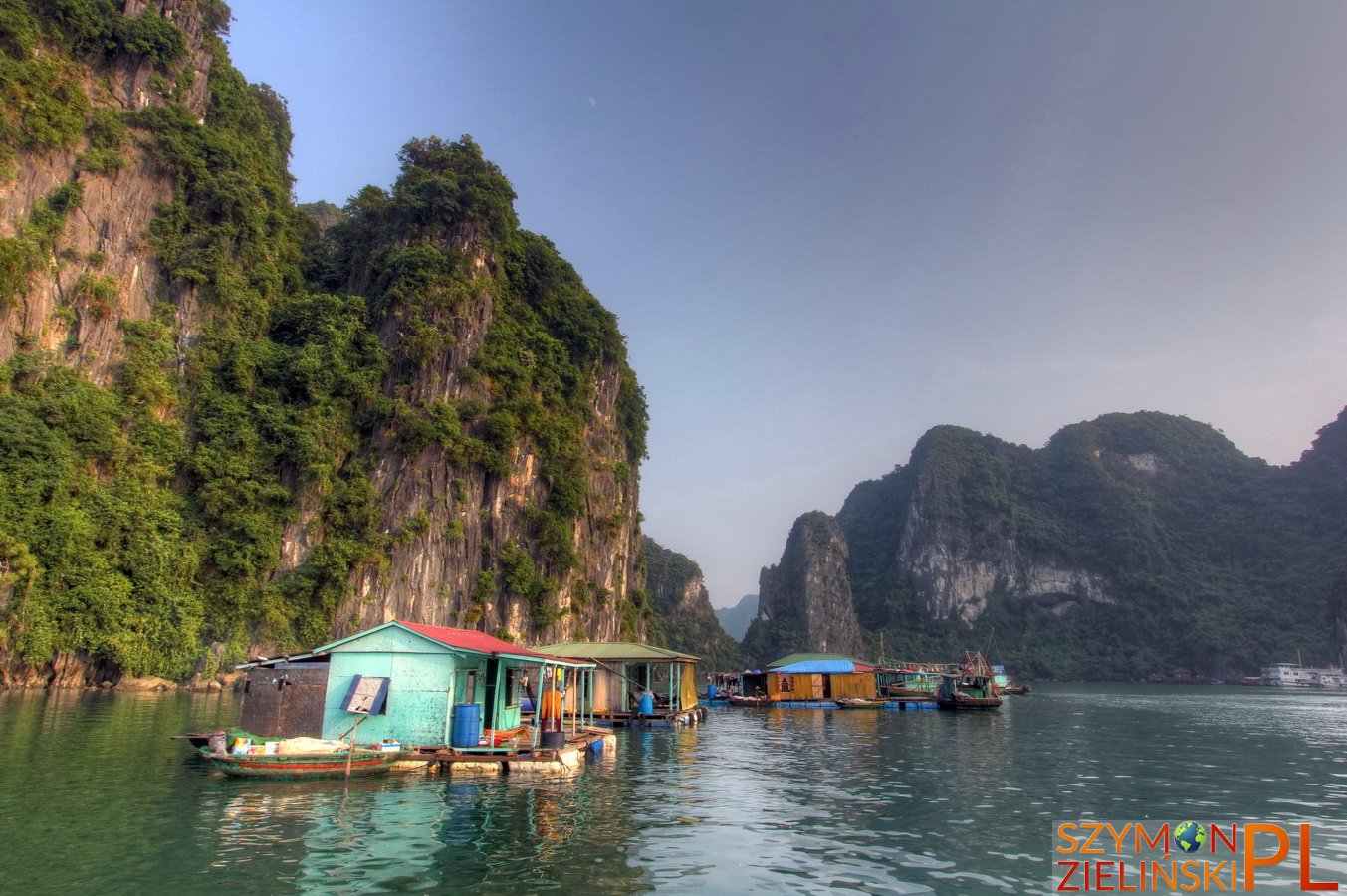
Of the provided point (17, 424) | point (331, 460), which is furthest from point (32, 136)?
point (331, 460)

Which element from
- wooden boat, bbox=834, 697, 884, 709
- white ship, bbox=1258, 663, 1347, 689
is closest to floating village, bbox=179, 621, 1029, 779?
wooden boat, bbox=834, 697, 884, 709

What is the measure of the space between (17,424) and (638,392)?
4918 cm

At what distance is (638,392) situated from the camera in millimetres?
75250

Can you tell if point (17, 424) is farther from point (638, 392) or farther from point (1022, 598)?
point (1022, 598)

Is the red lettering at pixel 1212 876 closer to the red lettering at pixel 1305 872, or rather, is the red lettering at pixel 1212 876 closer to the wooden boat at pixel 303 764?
the red lettering at pixel 1305 872

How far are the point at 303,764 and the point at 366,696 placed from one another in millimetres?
1895

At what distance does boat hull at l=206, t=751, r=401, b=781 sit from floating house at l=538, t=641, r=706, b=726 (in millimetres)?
12313

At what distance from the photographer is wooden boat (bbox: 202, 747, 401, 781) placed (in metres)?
15.4

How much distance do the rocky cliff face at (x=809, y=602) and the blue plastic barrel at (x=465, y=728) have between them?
110 metres

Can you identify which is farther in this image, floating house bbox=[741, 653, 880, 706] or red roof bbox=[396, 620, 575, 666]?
floating house bbox=[741, 653, 880, 706]

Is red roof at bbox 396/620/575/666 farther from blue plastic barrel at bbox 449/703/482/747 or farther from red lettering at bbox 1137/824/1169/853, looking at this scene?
red lettering at bbox 1137/824/1169/853

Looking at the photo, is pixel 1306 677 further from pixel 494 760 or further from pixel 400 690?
pixel 400 690

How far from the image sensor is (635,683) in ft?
105

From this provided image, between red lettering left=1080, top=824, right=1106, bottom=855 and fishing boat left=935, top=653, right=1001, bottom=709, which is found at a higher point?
fishing boat left=935, top=653, right=1001, bottom=709
